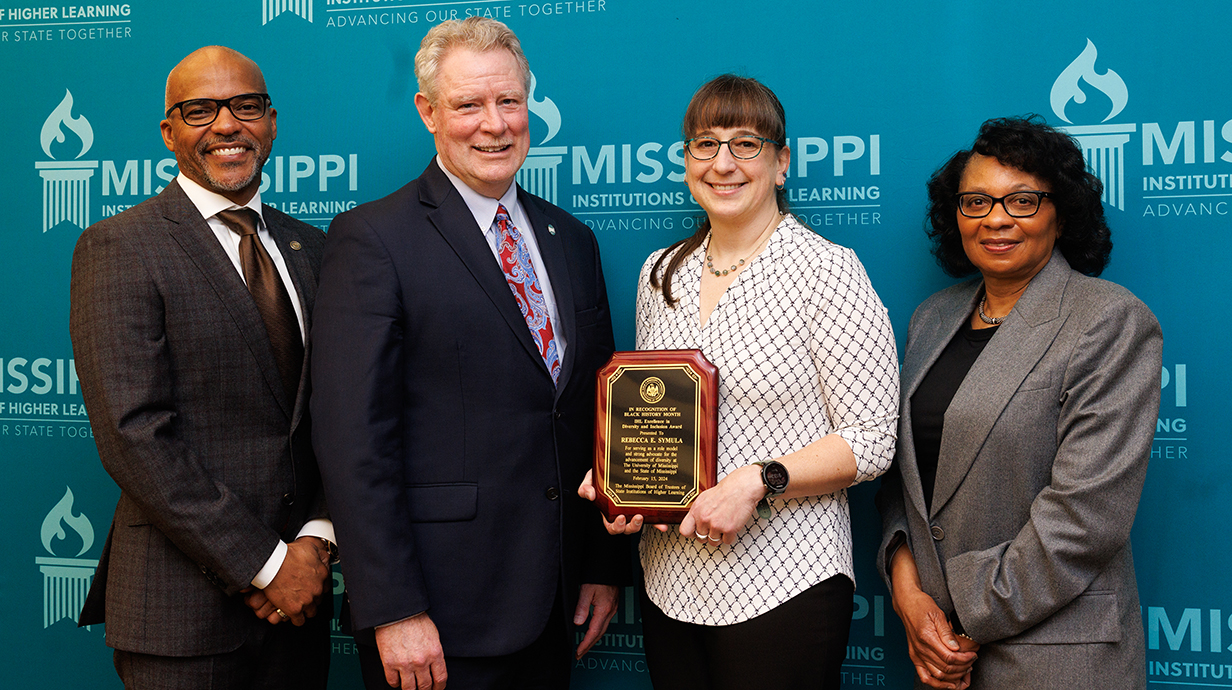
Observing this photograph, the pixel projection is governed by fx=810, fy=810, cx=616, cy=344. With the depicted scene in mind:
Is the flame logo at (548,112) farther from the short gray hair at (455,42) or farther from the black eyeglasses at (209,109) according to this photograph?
the black eyeglasses at (209,109)

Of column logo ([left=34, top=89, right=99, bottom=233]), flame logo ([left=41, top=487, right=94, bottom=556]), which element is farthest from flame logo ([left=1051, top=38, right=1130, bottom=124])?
flame logo ([left=41, top=487, right=94, bottom=556])

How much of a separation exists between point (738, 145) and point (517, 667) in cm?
117

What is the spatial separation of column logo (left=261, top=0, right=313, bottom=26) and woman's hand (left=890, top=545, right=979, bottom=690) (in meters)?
2.21

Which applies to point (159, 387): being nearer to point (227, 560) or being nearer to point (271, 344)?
point (271, 344)

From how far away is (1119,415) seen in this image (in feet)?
4.89

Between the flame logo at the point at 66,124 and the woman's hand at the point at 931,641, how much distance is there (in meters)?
2.60

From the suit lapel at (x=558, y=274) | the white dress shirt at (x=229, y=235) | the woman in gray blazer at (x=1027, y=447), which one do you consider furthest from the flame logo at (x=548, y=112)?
the woman in gray blazer at (x=1027, y=447)

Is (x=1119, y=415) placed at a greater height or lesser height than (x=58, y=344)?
lesser

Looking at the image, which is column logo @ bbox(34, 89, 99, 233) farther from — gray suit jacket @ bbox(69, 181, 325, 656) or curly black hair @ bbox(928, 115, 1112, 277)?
curly black hair @ bbox(928, 115, 1112, 277)

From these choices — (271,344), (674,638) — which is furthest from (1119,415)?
(271,344)

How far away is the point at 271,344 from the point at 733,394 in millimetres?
950

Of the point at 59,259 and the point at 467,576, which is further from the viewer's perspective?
the point at 59,259

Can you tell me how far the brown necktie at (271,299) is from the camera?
1.68 meters

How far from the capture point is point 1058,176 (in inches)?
65.5
